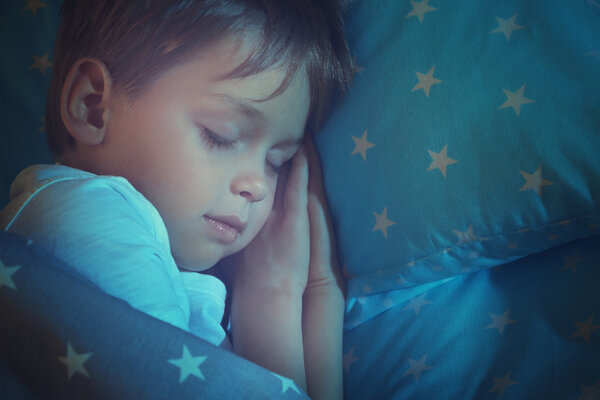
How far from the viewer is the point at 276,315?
2.42ft

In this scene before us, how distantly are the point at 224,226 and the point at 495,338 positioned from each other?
18.0 inches

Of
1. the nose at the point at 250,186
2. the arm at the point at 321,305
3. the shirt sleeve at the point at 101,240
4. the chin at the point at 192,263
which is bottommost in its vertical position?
the arm at the point at 321,305

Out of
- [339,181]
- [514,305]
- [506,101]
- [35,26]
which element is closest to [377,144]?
[339,181]

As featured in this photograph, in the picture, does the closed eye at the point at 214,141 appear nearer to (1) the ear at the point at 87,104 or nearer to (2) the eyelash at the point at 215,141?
(2) the eyelash at the point at 215,141

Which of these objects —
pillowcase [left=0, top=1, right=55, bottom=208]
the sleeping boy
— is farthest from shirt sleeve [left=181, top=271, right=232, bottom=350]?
pillowcase [left=0, top=1, right=55, bottom=208]

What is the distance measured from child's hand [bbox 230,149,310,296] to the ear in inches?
13.7

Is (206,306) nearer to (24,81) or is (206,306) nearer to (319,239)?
(319,239)

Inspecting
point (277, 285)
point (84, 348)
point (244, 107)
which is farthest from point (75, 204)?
point (277, 285)

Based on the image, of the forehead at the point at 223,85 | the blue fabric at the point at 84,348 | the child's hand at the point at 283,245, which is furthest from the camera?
the child's hand at the point at 283,245

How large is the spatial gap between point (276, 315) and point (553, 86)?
22.3 inches

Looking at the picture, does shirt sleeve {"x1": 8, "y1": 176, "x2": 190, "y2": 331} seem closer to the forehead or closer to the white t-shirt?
the white t-shirt

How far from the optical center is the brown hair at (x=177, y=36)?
621 millimetres

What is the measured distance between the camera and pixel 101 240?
45cm

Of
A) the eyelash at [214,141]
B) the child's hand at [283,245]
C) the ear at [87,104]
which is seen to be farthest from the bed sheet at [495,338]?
the ear at [87,104]
